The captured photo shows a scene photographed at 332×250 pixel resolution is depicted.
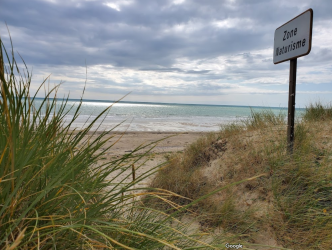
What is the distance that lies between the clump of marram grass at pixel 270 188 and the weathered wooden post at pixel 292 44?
420 millimetres

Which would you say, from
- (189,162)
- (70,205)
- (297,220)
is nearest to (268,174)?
(297,220)

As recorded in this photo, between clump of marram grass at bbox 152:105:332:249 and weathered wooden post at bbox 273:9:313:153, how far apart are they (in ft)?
1.38

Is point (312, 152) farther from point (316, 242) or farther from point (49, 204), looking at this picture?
point (49, 204)

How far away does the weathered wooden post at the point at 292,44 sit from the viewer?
3756mm

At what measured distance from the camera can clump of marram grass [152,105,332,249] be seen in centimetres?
274

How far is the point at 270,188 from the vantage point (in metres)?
3.44

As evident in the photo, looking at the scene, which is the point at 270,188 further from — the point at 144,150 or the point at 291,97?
the point at 144,150

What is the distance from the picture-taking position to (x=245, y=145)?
193 inches

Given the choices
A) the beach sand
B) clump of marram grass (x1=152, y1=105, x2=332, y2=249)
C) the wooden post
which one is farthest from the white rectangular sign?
the beach sand

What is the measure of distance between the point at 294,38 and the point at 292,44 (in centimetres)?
10

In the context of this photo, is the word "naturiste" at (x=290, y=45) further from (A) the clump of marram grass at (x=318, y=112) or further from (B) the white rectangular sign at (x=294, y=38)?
(A) the clump of marram grass at (x=318, y=112)

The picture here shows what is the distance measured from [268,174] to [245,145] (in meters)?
1.23

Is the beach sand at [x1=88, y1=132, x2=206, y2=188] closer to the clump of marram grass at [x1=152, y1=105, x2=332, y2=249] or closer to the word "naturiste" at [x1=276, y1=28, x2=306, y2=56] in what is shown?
the clump of marram grass at [x1=152, y1=105, x2=332, y2=249]

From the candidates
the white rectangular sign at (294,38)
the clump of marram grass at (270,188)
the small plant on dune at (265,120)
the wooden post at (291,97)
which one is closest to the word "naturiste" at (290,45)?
the white rectangular sign at (294,38)
